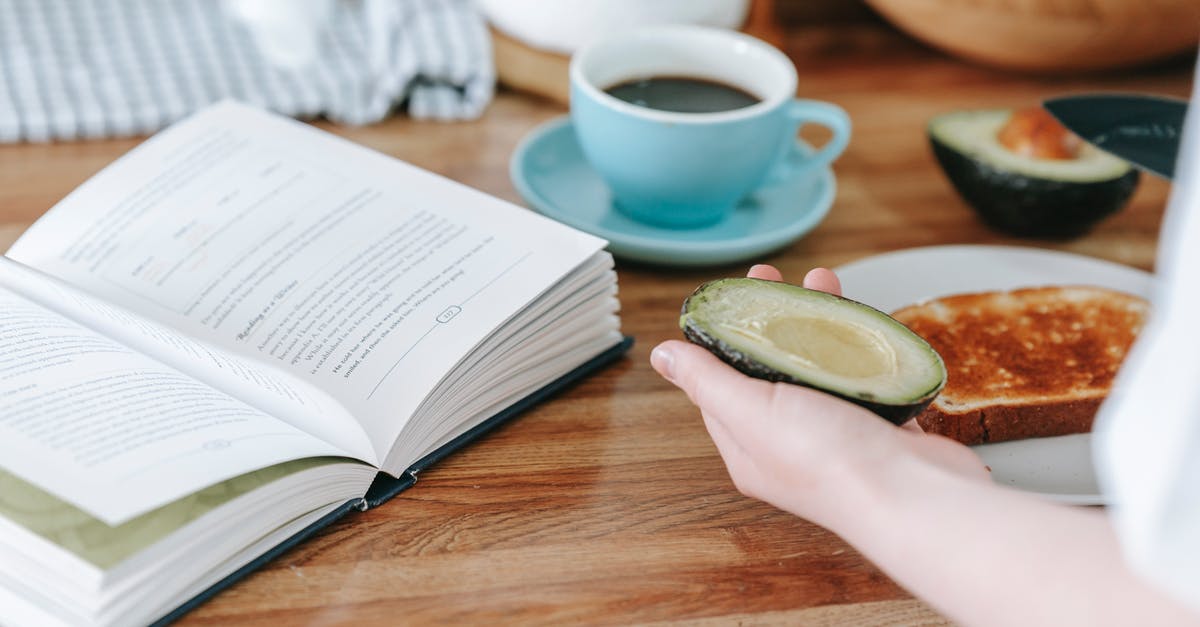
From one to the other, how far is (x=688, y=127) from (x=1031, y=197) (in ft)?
1.11

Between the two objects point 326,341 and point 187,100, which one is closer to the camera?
point 326,341

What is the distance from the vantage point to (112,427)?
0.62m

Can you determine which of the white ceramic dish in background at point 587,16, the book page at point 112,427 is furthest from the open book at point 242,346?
the white ceramic dish in background at point 587,16

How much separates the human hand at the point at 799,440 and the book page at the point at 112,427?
22cm

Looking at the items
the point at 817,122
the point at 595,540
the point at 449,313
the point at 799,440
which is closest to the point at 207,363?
the point at 449,313

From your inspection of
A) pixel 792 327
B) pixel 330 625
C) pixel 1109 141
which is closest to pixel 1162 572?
pixel 792 327

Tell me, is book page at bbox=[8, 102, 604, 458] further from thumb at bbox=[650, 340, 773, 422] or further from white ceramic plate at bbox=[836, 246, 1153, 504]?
white ceramic plate at bbox=[836, 246, 1153, 504]

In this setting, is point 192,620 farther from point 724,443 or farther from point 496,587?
point 724,443

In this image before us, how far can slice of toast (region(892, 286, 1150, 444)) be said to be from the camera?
0.77 m

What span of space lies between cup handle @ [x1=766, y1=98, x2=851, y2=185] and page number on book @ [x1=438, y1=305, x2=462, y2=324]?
0.39 m

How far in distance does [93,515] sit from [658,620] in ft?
0.99

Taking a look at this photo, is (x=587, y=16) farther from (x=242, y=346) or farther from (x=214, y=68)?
(x=242, y=346)

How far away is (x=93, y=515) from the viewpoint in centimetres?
56

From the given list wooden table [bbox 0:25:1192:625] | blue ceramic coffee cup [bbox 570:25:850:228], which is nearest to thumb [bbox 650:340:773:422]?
wooden table [bbox 0:25:1192:625]
